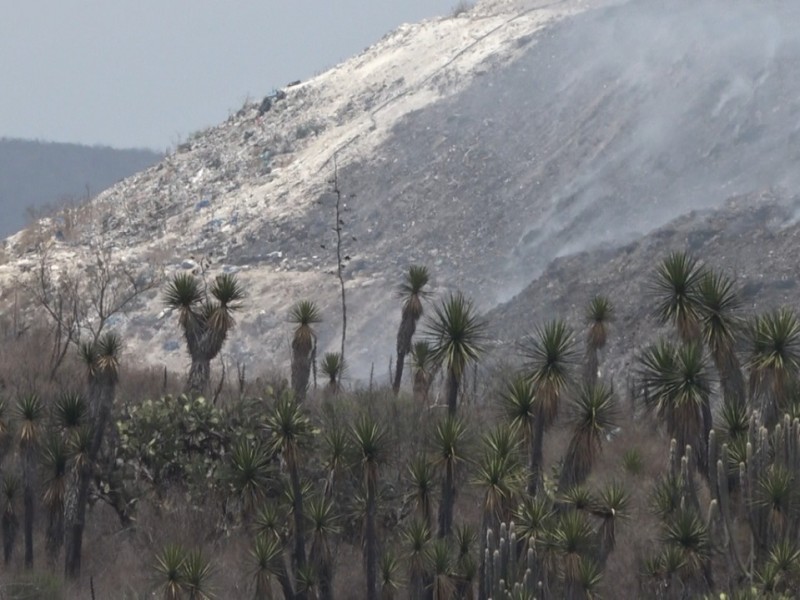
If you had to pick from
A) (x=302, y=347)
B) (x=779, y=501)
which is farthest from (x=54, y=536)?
(x=779, y=501)

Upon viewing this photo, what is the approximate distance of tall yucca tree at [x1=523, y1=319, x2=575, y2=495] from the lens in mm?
23875

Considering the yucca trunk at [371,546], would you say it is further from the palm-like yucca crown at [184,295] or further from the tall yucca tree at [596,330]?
the palm-like yucca crown at [184,295]

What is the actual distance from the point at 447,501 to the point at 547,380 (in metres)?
2.54

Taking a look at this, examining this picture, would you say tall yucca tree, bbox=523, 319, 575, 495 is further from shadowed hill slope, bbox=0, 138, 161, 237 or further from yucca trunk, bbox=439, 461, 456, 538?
shadowed hill slope, bbox=0, 138, 161, 237

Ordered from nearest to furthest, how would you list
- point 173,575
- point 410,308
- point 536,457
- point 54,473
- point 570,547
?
point 570,547 → point 173,575 → point 536,457 → point 54,473 → point 410,308

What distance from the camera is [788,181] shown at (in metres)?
47.4

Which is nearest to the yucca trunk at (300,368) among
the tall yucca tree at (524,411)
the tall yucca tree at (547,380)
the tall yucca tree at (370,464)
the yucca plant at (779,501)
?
the tall yucca tree at (370,464)

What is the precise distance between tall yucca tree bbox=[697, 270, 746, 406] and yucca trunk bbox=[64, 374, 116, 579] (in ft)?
32.9

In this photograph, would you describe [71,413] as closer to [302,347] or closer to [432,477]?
[302,347]

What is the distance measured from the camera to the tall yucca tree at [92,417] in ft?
89.7

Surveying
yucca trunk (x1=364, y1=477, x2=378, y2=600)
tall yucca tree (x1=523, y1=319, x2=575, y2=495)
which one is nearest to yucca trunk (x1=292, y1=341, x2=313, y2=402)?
yucca trunk (x1=364, y1=477, x2=378, y2=600)

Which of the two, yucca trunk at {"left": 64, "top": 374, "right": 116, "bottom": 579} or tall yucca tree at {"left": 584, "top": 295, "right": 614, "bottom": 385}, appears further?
tall yucca tree at {"left": 584, "top": 295, "right": 614, "bottom": 385}

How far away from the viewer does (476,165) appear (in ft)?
181

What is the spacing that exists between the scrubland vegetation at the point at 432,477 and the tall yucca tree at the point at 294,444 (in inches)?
1.6
